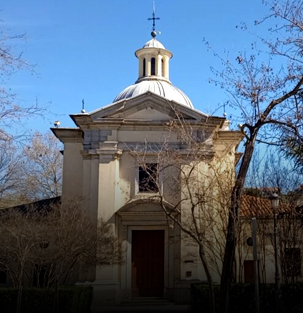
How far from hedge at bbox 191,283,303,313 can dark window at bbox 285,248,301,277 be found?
4.42 metres

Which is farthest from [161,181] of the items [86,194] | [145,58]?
[145,58]

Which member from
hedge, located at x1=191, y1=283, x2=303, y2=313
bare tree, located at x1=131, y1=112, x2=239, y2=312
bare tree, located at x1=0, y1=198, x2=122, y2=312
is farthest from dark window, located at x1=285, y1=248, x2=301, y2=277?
bare tree, located at x1=0, y1=198, x2=122, y2=312

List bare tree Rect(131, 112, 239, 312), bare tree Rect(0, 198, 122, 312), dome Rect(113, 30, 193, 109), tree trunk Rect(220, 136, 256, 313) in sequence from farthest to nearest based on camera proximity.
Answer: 1. dome Rect(113, 30, 193, 109)
2. bare tree Rect(131, 112, 239, 312)
3. bare tree Rect(0, 198, 122, 312)
4. tree trunk Rect(220, 136, 256, 313)

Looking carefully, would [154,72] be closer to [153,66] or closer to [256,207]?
[153,66]

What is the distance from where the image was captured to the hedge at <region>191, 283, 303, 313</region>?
56.2 feet

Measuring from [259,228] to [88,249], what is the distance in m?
7.85

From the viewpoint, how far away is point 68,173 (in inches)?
1042

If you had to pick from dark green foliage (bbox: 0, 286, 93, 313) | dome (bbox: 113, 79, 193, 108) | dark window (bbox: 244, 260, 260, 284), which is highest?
dome (bbox: 113, 79, 193, 108)

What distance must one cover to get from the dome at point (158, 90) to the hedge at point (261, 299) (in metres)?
14.7

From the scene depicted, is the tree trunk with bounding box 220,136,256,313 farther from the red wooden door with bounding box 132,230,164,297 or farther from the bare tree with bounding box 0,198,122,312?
the red wooden door with bounding box 132,230,164,297

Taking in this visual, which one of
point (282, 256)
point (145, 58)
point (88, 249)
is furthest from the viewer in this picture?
point (145, 58)

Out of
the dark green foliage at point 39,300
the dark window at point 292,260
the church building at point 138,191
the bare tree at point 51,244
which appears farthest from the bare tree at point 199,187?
the dark green foliage at point 39,300

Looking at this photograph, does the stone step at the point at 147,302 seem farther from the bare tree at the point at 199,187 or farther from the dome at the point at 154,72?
the dome at the point at 154,72

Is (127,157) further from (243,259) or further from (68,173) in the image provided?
(243,259)
